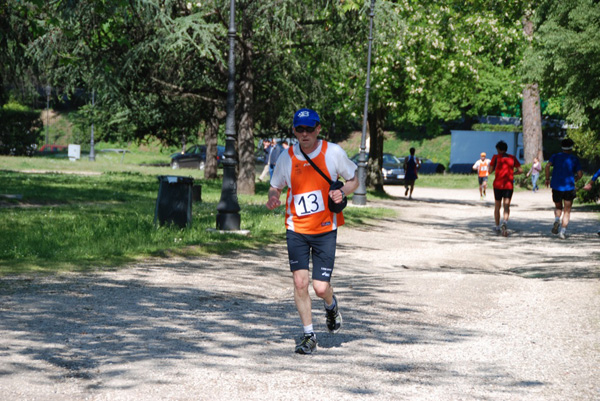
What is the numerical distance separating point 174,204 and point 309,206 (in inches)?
328

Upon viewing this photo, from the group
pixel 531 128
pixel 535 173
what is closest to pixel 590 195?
pixel 535 173

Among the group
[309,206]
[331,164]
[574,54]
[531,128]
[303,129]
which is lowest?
[309,206]

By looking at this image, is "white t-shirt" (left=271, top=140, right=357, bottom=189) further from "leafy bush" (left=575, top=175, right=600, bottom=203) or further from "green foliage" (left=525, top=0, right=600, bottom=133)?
"leafy bush" (left=575, top=175, right=600, bottom=203)

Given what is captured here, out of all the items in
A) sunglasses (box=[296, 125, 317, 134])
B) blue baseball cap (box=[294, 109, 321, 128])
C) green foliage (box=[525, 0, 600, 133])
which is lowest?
sunglasses (box=[296, 125, 317, 134])

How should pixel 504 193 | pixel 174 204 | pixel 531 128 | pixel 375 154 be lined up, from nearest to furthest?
pixel 174 204, pixel 504 193, pixel 375 154, pixel 531 128

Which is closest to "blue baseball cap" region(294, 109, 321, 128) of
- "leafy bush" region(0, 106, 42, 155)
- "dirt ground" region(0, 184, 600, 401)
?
"dirt ground" region(0, 184, 600, 401)

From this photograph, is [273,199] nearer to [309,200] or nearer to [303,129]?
[309,200]

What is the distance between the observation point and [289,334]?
6863 mm

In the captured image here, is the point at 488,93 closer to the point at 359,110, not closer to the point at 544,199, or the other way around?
the point at 544,199

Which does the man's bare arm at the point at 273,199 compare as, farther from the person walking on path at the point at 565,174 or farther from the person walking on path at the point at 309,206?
the person walking on path at the point at 565,174

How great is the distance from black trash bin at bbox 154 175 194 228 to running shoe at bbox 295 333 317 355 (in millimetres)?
8145

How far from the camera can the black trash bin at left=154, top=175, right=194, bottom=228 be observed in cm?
1404

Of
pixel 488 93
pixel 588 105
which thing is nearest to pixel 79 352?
pixel 588 105

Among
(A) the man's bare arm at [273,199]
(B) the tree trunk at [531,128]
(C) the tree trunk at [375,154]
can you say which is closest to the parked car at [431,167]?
(B) the tree trunk at [531,128]
